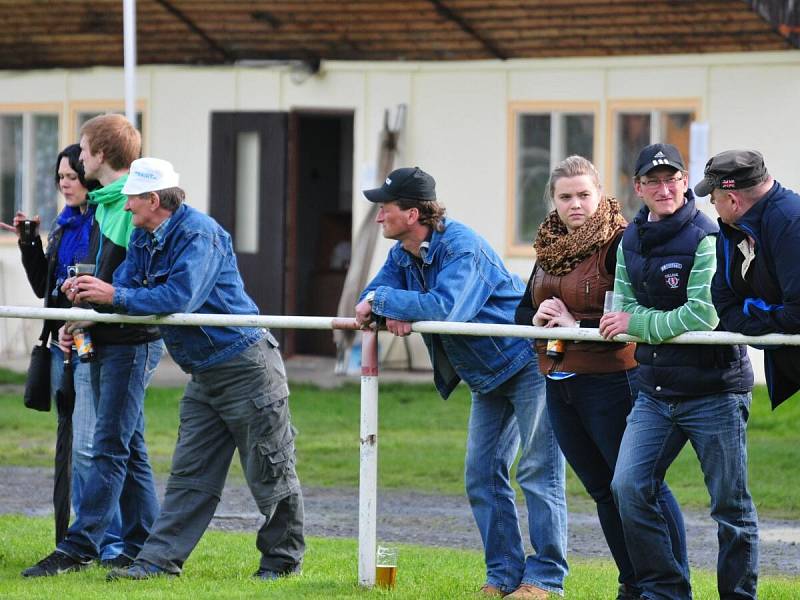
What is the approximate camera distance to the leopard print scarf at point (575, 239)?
641cm

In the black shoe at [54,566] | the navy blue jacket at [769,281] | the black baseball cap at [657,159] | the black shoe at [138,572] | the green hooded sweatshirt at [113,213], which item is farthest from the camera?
the green hooded sweatshirt at [113,213]

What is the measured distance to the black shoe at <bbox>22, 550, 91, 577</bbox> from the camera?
7.32 metres

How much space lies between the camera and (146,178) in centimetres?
707

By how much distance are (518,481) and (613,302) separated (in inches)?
39.9

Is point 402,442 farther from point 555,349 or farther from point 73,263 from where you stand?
point 555,349

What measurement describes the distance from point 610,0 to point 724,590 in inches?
388

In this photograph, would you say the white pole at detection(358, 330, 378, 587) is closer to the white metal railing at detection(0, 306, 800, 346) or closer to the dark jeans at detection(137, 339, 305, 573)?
the white metal railing at detection(0, 306, 800, 346)

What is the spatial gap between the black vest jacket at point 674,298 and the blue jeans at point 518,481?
2.36 feet

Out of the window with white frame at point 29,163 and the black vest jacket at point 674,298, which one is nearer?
the black vest jacket at point 674,298

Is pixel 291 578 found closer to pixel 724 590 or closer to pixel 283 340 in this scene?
pixel 724 590

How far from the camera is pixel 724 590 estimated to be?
6.08 m

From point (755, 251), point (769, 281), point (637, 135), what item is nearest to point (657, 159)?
point (755, 251)

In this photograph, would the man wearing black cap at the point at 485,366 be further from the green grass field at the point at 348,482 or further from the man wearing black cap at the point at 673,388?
the man wearing black cap at the point at 673,388

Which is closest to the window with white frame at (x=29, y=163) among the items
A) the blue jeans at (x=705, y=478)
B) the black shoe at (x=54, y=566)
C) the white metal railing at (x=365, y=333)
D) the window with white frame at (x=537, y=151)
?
the window with white frame at (x=537, y=151)
